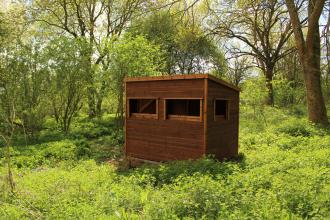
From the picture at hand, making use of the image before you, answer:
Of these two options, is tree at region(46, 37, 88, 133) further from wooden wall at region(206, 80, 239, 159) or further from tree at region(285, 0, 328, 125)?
tree at region(285, 0, 328, 125)

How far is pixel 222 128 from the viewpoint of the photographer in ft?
29.8

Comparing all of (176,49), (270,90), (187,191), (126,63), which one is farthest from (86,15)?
(187,191)

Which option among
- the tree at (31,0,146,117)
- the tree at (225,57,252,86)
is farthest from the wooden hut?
the tree at (225,57,252,86)

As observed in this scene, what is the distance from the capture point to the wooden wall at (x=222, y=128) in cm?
830

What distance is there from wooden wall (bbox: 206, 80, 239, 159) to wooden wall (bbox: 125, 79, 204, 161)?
301mm

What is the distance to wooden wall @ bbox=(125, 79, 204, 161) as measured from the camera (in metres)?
8.33

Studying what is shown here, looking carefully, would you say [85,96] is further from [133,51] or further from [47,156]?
[47,156]

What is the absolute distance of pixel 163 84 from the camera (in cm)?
901

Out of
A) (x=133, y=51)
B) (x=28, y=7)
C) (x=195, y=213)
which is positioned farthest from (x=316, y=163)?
(x=28, y=7)

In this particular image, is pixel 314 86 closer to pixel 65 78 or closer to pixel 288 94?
pixel 288 94

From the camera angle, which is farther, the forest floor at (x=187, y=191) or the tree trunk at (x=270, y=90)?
the tree trunk at (x=270, y=90)

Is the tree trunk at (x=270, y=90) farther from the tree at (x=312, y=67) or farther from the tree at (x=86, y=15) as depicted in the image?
the tree at (x=86, y=15)

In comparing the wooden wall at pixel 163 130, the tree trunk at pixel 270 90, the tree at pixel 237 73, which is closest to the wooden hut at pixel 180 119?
the wooden wall at pixel 163 130

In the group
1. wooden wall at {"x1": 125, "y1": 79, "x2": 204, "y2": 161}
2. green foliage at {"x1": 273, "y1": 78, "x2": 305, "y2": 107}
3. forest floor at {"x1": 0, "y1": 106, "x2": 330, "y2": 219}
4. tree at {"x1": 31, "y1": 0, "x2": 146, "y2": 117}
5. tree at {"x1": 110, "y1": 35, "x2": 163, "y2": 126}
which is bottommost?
forest floor at {"x1": 0, "y1": 106, "x2": 330, "y2": 219}
